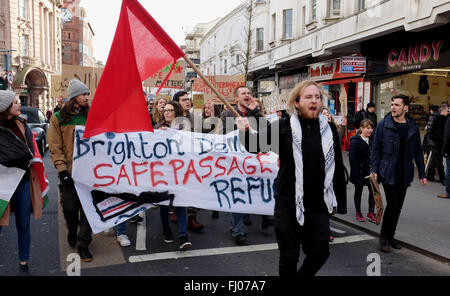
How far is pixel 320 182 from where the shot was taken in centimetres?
322

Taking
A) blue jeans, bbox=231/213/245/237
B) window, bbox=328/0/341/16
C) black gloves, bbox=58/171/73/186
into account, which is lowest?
blue jeans, bbox=231/213/245/237

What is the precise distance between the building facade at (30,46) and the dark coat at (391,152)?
3093 cm

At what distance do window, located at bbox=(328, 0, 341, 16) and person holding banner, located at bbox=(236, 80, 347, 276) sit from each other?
1422 centimetres

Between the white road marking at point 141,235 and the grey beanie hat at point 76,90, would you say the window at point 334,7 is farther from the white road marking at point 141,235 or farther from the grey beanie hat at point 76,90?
the grey beanie hat at point 76,90

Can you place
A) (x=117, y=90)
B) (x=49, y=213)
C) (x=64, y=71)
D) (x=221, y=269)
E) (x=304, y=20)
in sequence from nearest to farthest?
1. (x=117, y=90)
2. (x=221, y=269)
3. (x=49, y=213)
4. (x=64, y=71)
5. (x=304, y=20)

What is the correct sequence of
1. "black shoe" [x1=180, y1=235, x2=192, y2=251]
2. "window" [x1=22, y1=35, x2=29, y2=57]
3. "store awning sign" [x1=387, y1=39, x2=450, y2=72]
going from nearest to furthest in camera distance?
"black shoe" [x1=180, y1=235, x2=192, y2=251], "store awning sign" [x1=387, y1=39, x2=450, y2=72], "window" [x1=22, y1=35, x2=29, y2=57]

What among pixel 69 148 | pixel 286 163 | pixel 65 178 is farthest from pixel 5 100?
pixel 286 163

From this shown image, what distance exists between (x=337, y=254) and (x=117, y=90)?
10.6 feet

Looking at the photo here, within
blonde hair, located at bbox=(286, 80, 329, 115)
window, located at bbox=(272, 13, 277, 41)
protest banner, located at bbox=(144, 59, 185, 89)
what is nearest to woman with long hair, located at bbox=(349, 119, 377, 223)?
blonde hair, located at bbox=(286, 80, 329, 115)

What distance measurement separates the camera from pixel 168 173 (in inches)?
212

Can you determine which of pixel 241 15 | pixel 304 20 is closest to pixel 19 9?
pixel 241 15

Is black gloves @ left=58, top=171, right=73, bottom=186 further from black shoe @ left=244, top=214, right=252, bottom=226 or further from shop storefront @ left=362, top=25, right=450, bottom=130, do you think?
shop storefront @ left=362, top=25, right=450, bottom=130

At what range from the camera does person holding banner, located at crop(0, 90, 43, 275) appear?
4102 mm
